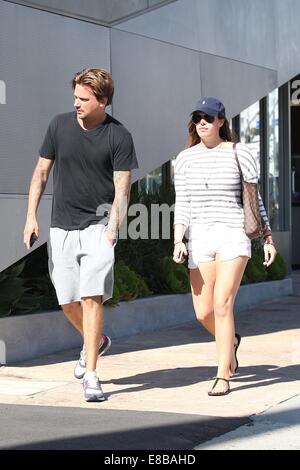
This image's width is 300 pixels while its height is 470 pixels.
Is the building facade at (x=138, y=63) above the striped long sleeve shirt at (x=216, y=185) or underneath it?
above

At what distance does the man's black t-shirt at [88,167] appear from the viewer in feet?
24.6

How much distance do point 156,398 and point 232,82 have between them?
5451mm

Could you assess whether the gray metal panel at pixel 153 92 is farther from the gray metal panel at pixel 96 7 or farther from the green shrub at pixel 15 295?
the green shrub at pixel 15 295

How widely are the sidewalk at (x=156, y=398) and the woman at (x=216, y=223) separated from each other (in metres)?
0.44

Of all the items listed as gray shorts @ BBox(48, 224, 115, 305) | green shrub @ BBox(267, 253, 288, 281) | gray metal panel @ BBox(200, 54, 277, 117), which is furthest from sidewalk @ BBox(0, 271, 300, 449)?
green shrub @ BBox(267, 253, 288, 281)

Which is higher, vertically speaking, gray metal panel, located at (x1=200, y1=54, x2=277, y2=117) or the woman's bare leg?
gray metal panel, located at (x1=200, y1=54, x2=277, y2=117)

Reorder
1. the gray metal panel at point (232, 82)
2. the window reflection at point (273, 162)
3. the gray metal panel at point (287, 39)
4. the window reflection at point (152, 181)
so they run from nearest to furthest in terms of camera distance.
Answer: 1. the gray metal panel at point (232, 82)
2. the window reflection at point (152, 181)
3. the gray metal panel at point (287, 39)
4. the window reflection at point (273, 162)

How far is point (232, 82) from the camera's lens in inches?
480

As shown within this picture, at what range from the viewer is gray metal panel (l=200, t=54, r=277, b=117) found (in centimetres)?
1180

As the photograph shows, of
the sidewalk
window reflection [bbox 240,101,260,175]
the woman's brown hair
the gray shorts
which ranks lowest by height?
the sidewalk

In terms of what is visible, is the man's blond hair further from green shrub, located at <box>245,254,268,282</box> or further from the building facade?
green shrub, located at <box>245,254,268,282</box>

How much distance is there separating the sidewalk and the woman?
444 mm

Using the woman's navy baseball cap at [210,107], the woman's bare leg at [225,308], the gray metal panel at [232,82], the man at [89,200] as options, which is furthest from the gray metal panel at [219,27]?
the woman's bare leg at [225,308]

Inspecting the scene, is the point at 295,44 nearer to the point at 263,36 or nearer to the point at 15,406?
the point at 263,36
